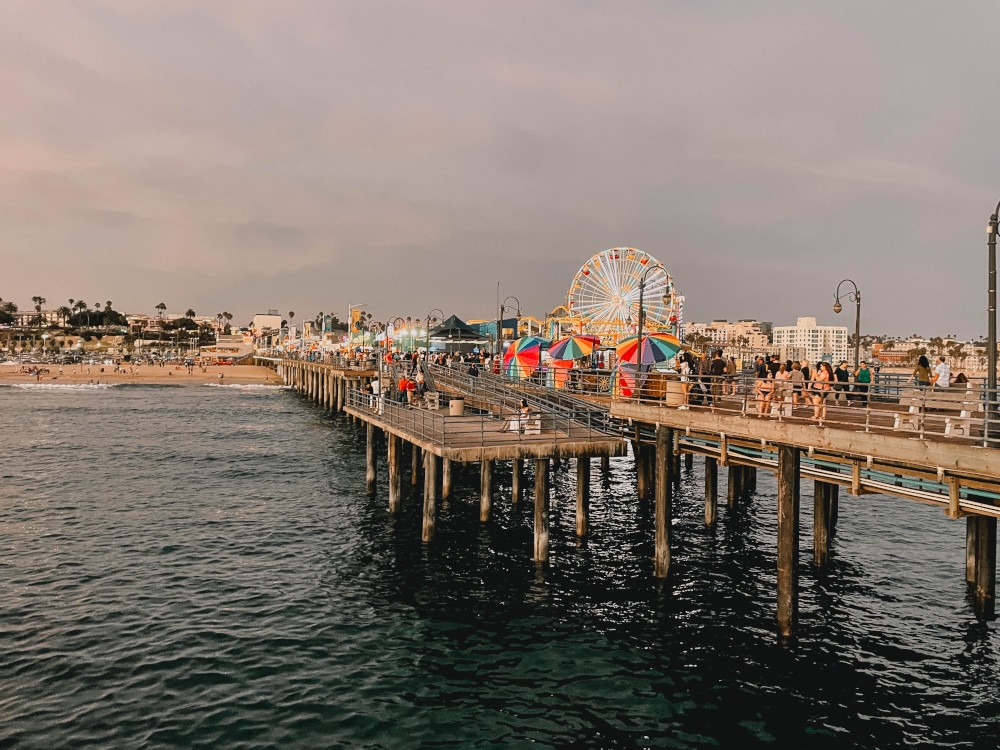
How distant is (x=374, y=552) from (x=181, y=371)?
133 m

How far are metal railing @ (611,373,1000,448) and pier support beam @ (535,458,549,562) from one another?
379 cm

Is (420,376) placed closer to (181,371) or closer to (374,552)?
(374,552)

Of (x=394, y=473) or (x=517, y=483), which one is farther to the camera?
(x=517, y=483)

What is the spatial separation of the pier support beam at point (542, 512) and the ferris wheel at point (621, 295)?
3522cm

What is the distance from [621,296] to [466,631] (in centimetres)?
4290

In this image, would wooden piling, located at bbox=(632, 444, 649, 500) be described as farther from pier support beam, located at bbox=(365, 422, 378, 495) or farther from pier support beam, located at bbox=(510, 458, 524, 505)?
pier support beam, located at bbox=(365, 422, 378, 495)

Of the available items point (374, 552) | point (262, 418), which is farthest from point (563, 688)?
point (262, 418)

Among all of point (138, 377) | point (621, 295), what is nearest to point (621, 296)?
point (621, 295)

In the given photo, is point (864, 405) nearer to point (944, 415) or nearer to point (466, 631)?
point (944, 415)

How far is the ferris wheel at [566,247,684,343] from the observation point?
54781 millimetres

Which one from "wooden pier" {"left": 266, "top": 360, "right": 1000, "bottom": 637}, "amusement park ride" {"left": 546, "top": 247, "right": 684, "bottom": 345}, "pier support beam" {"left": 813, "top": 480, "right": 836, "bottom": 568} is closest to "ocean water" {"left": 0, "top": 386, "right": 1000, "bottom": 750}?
"pier support beam" {"left": 813, "top": 480, "right": 836, "bottom": 568}

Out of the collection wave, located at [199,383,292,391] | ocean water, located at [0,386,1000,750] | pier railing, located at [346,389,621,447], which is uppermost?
pier railing, located at [346,389,621,447]

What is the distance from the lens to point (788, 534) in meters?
14.8

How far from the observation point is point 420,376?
115ft
